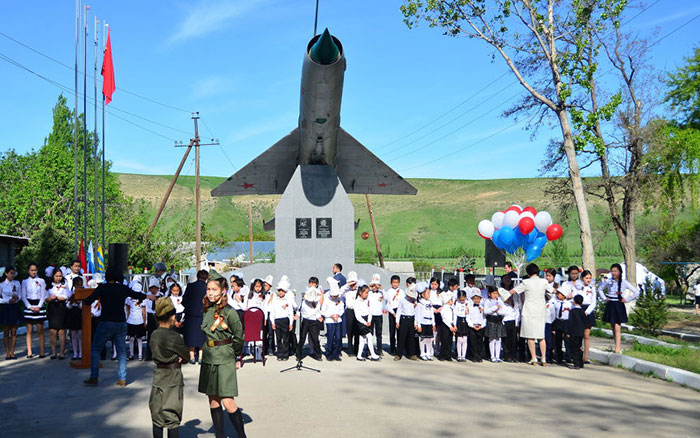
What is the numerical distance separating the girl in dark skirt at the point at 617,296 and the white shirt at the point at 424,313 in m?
3.41

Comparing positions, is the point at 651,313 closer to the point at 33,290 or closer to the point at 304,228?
the point at 304,228

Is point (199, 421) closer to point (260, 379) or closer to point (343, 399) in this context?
point (343, 399)

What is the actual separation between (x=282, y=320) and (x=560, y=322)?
5424mm

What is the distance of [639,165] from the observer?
2317cm

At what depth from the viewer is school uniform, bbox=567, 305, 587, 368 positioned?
1048cm

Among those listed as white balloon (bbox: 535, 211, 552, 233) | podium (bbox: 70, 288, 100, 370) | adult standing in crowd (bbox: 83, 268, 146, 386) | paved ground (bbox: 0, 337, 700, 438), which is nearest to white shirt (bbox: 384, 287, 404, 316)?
paved ground (bbox: 0, 337, 700, 438)

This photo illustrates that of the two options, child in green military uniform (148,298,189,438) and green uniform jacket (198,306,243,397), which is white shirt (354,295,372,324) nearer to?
green uniform jacket (198,306,243,397)

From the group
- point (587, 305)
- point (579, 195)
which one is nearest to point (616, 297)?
point (587, 305)

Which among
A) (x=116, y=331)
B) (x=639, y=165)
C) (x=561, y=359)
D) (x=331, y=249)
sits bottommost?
(x=561, y=359)

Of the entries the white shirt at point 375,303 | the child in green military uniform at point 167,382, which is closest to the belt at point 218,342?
the child in green military uniform at point 167,382

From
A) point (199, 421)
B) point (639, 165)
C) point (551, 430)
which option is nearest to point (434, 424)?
point (551, 430)

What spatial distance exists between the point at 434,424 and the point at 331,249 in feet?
32.2

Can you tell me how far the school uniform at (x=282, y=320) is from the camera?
1120cm

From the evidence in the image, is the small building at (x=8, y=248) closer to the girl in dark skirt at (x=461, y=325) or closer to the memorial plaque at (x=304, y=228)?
the memorial plaque at (x=304, y=228)
